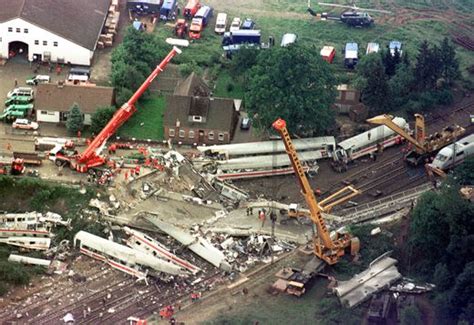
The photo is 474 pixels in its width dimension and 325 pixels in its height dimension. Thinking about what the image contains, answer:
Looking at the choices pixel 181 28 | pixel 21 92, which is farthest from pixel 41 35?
pixel 181 28

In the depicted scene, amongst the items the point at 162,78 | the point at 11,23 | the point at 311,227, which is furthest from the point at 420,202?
the point at 11,23

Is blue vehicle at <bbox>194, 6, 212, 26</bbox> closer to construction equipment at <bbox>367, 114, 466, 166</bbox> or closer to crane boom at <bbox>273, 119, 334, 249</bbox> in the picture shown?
construction equipment at <bbox>367, 114, 466, 166</bbox>

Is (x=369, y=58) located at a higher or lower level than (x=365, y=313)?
higher

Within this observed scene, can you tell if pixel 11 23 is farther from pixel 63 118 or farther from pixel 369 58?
pixel 369 58

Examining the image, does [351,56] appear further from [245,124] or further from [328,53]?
[245,124]

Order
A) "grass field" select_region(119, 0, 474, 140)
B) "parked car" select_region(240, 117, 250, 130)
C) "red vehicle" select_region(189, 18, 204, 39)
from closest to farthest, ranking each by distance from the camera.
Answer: "parked car" select_region(240, 117, 250, 130), "grass field" select_region(119, 0, 474, 140), "red vehicle" select_region(189, 18, 204, 39)

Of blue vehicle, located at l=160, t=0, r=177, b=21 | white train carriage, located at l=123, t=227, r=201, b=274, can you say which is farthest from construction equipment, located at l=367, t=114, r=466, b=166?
blue vehicle, located at l=160, t=0, r=177, b=21
